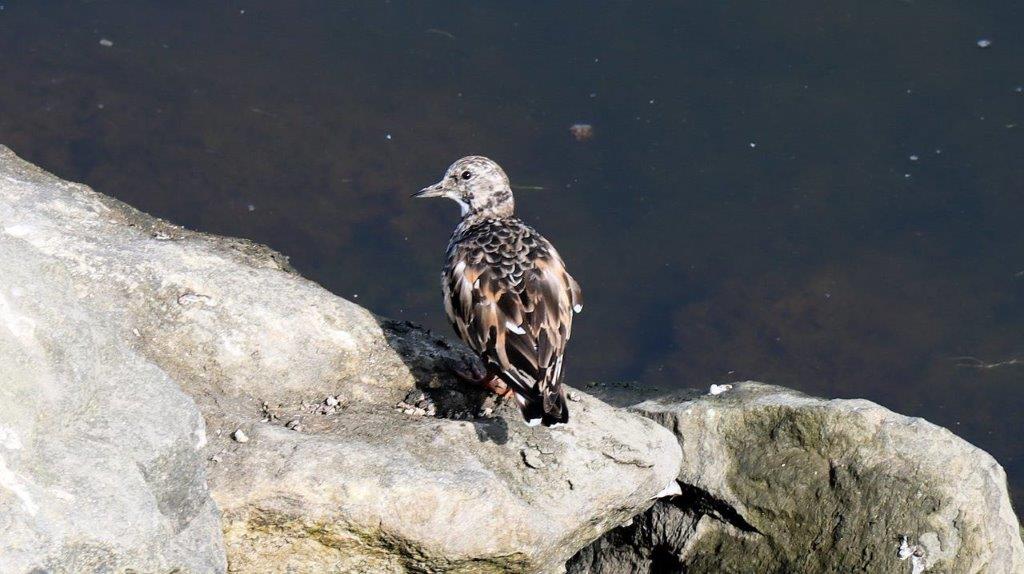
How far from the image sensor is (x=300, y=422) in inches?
185

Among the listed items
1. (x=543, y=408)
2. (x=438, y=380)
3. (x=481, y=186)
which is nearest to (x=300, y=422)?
(x=438, y=380)

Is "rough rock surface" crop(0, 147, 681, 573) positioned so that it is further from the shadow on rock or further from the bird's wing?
the bird's wing

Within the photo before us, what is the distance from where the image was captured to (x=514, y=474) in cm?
464

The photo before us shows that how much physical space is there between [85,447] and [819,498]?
3.45 m

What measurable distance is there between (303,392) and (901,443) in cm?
287

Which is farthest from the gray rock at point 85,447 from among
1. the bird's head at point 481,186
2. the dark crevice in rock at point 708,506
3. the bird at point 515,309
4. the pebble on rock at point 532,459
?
the bird's head at point 481,186

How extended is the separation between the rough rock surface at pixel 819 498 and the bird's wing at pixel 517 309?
0.95 metres

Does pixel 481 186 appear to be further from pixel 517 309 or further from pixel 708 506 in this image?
pixel 708 506

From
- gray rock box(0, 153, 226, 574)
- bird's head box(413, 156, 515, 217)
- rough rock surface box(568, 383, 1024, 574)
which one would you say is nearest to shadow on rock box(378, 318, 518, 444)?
rough rock surface box(568, 383, 1024, 574)

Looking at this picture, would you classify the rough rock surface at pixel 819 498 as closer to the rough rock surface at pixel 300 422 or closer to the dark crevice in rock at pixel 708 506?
the dark crevice in rock at pixel 708 506

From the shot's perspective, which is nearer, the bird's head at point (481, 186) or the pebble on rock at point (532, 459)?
the pebble on rock at point (532, 459)

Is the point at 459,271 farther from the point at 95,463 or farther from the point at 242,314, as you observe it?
the point at 95,463

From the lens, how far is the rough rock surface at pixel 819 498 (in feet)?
16.8

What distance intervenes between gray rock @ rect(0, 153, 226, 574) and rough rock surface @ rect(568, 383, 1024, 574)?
2705mm
